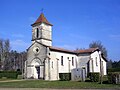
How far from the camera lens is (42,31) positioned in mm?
50094

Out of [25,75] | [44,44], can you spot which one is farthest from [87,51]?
[25,75]

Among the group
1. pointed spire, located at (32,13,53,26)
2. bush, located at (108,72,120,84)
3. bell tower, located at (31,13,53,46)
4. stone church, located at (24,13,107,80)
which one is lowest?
bush, located at (108,72,120,84)

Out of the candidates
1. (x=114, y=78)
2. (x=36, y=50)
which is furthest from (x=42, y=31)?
(x=114, y=78)

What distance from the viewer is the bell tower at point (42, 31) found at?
164 ft

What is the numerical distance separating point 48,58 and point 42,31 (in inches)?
310

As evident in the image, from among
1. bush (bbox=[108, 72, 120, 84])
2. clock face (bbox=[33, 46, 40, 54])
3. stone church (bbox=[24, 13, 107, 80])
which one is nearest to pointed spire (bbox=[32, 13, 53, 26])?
stone church (bbox=[24, 13, 107, 80])

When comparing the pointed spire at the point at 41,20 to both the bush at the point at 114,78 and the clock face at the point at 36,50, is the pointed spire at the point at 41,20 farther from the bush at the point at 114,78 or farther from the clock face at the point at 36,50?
the bush at the point at 114,78

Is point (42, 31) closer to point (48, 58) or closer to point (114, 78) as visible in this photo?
point (48, 58)

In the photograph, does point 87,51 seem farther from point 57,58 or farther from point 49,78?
point 49,78

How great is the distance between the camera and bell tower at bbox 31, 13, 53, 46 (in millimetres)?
50031

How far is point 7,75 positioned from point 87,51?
2289cm

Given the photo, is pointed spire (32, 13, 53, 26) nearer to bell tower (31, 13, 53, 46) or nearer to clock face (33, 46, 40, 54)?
bell tower (31, 13, 53, 46)

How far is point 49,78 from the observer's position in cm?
4488

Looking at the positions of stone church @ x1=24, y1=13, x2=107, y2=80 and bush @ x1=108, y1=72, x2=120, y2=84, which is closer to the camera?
bush @ x1=108, y1=72, x2=120, y2=84
